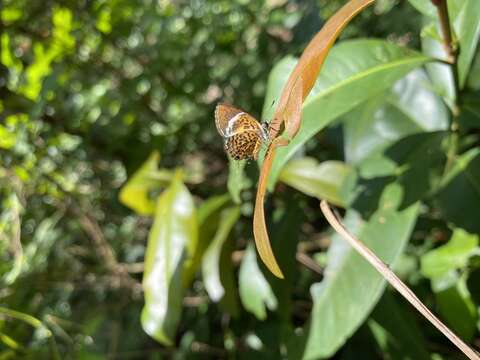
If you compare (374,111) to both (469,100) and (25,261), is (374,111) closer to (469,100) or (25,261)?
(469,100)

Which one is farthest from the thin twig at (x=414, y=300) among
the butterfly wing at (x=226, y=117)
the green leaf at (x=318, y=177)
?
the green leaf at (x=318, y=177)

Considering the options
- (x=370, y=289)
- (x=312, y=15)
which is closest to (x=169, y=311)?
(x=370, y=289)

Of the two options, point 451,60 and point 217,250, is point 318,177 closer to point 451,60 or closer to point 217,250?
point 217,250

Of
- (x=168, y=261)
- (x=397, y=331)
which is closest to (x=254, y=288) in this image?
(x=168, y=261)

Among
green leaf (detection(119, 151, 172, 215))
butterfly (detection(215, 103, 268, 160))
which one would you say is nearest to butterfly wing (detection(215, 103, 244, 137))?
butterfly (detection(215, 103, 268, 160))

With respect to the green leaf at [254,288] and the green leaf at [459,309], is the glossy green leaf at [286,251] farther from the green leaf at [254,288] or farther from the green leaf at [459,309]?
the green leaf at [459,309]

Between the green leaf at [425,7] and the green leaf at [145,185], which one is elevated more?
the green leaf at [425,7]
